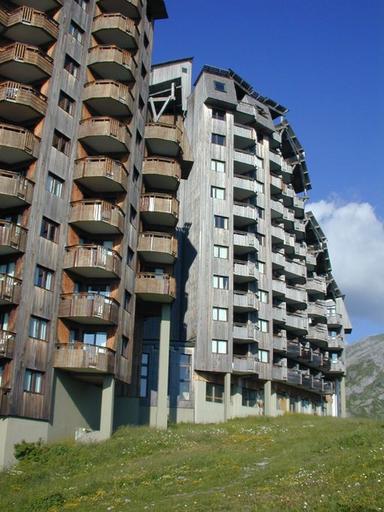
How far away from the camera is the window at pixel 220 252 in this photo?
203 ft

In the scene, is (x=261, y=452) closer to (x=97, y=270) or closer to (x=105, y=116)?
(x=97, y=270)

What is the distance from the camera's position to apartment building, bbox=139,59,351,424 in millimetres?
58188

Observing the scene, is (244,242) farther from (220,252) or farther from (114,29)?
(114,29)

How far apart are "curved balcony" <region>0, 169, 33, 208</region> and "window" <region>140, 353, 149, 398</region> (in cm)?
2094

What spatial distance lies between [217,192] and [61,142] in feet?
72.9

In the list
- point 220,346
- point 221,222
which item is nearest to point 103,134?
point 221,222

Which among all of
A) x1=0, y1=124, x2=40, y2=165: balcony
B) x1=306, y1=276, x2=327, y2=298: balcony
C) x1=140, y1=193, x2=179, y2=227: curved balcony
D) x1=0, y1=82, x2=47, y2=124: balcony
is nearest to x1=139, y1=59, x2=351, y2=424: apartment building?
x1=306, y1=276, x2=327, y2=298: balcony

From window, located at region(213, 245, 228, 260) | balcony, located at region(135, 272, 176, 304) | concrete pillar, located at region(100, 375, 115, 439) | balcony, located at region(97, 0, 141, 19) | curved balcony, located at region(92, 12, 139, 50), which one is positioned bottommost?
concrete pillar, located at region(100, 375, 115, 439)

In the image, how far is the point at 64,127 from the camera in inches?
1786

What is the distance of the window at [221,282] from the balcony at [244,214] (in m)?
6.98

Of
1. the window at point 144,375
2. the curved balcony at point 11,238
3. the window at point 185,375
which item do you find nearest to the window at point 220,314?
the window at point 185,375

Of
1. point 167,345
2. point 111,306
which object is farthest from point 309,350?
point 111,306

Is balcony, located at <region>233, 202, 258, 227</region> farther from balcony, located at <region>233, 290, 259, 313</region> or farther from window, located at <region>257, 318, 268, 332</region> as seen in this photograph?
window, located at <region>257, 318, 268, 332</region>

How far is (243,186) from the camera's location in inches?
2598
